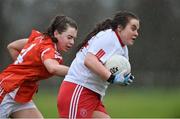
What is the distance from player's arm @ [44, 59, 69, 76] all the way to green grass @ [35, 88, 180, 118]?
20.9 feet

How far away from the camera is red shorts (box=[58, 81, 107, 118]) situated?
629 centimetres

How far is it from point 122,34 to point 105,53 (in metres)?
0.22

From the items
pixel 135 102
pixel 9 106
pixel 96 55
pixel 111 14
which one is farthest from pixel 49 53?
pixel 135 102

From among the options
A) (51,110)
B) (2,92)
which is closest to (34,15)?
(51,110)

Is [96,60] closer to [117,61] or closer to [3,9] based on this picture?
[117,61]

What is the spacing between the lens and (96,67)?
20.2ft

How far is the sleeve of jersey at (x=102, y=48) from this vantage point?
6.22 metres

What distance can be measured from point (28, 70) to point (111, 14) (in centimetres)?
751

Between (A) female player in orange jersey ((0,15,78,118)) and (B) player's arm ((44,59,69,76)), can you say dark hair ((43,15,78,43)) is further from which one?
(B) player's arm ((44,59,69,76))

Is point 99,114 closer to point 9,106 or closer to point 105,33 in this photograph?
point 105,33

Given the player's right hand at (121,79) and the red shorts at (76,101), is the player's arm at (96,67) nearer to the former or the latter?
the player's right hand at (121,79)

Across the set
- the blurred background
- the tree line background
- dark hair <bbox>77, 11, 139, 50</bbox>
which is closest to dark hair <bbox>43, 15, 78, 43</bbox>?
dark hair <bbox>77, 11, 139, 50</bbox>

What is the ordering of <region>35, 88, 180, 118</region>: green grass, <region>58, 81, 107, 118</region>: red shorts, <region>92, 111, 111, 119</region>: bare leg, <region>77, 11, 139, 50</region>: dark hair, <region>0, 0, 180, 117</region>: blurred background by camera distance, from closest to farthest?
1. <region>58, 81, 107, 118</region>: red shorts
2. <region>77, 11, 139, 50</region>: dark hair
3. <region>92, 111, 111, 119</region>: bare leg
4. <region>35, 88, 180, 118</region>: green grass
5. <region>0, 0, 180, 117</region>: blurred background

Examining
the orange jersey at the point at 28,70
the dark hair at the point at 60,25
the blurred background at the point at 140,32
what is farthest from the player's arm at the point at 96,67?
the blurred background at the point at 140,32
